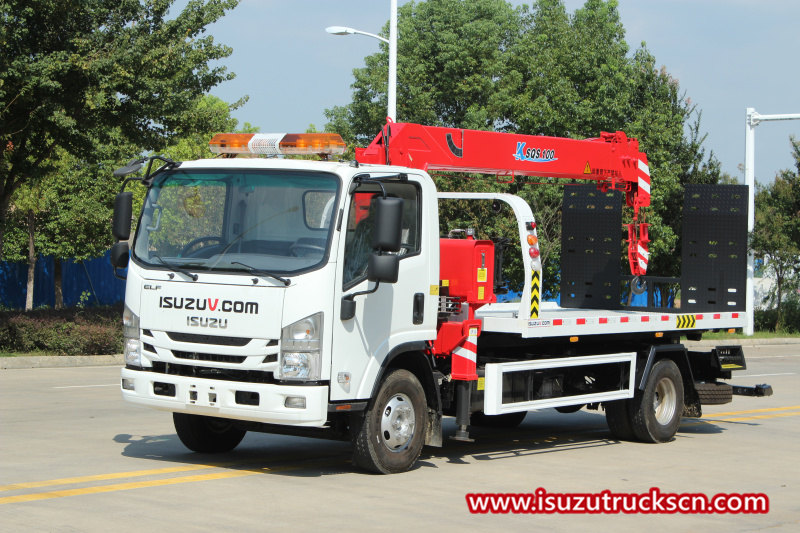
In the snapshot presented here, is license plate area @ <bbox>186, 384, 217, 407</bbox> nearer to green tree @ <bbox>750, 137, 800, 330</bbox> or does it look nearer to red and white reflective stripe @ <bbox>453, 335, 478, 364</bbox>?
red and white reflective stripe @ <bbox>453, 335, 478, 364</bbox>

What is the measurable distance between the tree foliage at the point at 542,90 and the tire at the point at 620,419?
232 inches

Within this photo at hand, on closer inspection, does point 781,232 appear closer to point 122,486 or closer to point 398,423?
point 398,423

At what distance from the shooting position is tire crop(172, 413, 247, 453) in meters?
9.74

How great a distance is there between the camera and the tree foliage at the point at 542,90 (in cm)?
3027

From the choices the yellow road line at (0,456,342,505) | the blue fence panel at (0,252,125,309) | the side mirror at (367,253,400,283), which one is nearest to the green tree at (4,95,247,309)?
the blue fence panel at (0,252,125,309)

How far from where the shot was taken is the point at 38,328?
66.9 ft

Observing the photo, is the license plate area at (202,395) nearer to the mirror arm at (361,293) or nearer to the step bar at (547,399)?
the mirror arm at (361,293)

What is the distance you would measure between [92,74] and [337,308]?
42.4 feet

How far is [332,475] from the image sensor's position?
29.4ft

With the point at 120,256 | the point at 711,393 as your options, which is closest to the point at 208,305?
the point at 120,256

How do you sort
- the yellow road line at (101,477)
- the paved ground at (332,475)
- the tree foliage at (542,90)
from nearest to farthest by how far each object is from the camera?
the paved ground at (332,475) → the yellow road line at (101,477) → the tree foliage at (542,90)

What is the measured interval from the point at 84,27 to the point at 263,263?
45.6 ft

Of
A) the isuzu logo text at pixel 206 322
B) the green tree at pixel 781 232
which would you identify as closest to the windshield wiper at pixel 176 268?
the isuzu logo text at pixel 206 322

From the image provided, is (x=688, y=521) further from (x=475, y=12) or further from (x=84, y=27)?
(x=475, y=12)
